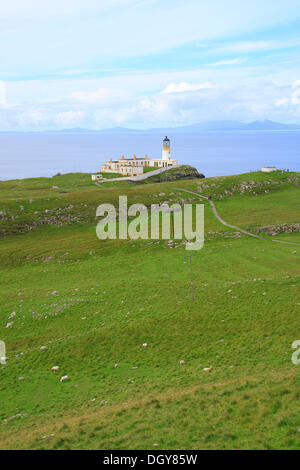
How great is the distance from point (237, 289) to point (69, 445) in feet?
73.6

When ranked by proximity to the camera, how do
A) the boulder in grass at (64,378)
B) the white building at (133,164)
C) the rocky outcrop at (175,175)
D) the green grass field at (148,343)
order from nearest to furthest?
1. the green grass field at (148,343)
2. the boulder in grass at (64,378)
3. the rocky outcrop at (175,175)
4. the white building at (133,164)

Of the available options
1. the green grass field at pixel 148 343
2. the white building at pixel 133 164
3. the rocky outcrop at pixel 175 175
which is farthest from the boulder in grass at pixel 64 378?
the white building at pixel 133 164

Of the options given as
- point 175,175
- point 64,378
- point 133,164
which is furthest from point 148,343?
point 133,164

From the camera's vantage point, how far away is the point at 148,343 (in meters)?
27.0

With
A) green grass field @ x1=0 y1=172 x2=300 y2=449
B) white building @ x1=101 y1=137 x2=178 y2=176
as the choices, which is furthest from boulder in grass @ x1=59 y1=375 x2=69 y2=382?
white building @ x1=101 y1=137 x2=178 y2=176

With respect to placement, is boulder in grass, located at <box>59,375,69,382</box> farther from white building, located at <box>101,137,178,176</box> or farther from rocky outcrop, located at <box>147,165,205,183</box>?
white building, located at <box>101,137,178,176</box>

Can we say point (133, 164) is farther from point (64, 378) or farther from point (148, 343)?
point (64, 378)

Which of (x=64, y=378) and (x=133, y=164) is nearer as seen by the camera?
(x=64, y=378)

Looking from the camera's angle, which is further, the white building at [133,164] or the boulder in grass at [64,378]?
the white building at [133,164]

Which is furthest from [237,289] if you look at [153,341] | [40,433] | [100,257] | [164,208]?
[164,208]

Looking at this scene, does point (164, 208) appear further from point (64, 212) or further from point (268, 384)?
point (268, 384)

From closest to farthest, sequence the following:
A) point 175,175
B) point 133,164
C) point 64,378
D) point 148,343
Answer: point 64,378 → point 148,343 → point 175,175 → point 133,164

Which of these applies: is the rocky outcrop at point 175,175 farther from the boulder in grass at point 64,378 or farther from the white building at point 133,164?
the boulder in grass at point 64,378

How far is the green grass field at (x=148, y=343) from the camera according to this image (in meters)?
16.1
